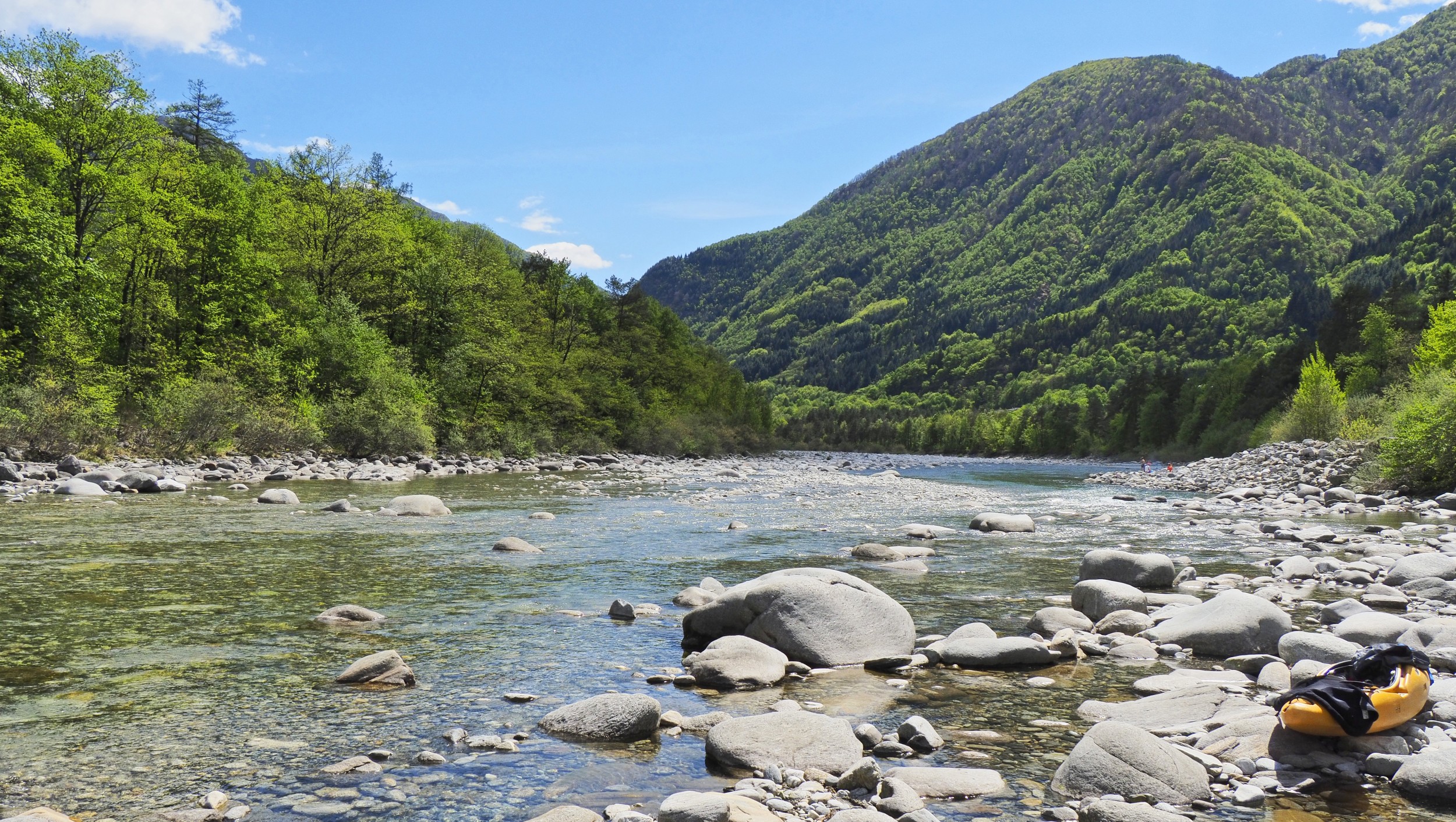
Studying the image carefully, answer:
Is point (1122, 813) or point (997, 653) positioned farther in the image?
point (997, 653)

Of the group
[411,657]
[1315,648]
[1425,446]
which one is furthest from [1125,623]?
[1425,446]

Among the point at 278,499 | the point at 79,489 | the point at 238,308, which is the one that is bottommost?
the point at 278,499

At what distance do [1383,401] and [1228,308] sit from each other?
151 meters

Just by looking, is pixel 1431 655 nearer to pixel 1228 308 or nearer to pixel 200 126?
pixel 200 126

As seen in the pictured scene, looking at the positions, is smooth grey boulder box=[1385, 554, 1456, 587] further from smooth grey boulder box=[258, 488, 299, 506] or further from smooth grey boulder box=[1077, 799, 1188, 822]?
smooth grey boulder box=[258, 488, 299, 506]

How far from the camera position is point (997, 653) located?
7656 mm

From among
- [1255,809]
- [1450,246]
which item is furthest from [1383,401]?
[1450,246]

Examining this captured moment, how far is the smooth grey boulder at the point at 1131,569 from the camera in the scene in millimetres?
11883

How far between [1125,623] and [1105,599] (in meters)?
0.87

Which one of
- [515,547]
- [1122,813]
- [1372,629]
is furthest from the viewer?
[515,547]

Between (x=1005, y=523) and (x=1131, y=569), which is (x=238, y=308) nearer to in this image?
(x=1005, y=523)

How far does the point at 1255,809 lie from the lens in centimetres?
455

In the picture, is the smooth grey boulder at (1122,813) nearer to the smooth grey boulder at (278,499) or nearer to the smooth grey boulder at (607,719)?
the smooth grey boulder at (607,719)

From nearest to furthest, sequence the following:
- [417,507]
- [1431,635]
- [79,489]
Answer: [1431,635], [417,507], [79,489]
